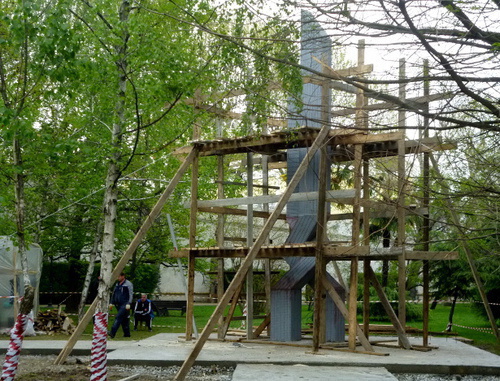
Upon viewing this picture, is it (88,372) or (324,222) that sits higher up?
(324,222)

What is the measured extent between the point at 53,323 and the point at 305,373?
41.3ft

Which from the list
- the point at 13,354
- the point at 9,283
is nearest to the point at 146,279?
the point at 9,283

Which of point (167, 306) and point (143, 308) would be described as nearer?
point (143, 308)

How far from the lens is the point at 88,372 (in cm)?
1293

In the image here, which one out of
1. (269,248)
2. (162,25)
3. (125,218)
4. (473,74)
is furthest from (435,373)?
(125,218)

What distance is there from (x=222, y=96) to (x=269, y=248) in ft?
10.7

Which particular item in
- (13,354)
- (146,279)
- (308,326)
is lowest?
(308,326)

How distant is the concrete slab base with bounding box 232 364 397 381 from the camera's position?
1154 cm

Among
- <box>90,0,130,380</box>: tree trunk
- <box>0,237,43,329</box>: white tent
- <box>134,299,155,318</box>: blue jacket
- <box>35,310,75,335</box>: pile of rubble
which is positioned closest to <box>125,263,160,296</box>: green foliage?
<box>134,299,155,318</box>: blue jacket

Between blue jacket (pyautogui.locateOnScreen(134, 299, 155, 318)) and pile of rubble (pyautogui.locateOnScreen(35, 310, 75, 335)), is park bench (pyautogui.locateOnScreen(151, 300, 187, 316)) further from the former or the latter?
pile of rubble (pyautogui.locateOnScreen(35, 310, 75, 335))

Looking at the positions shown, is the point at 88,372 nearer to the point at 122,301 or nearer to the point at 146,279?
the point at 122,301

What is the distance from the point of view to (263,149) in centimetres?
1723

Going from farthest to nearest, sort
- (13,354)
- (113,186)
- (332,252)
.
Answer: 1. (113,186)
2. (332,252)
3. (13,354)

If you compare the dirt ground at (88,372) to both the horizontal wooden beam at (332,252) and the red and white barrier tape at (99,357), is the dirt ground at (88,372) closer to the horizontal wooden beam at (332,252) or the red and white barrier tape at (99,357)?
the red and white barrier tape at (99,357)
